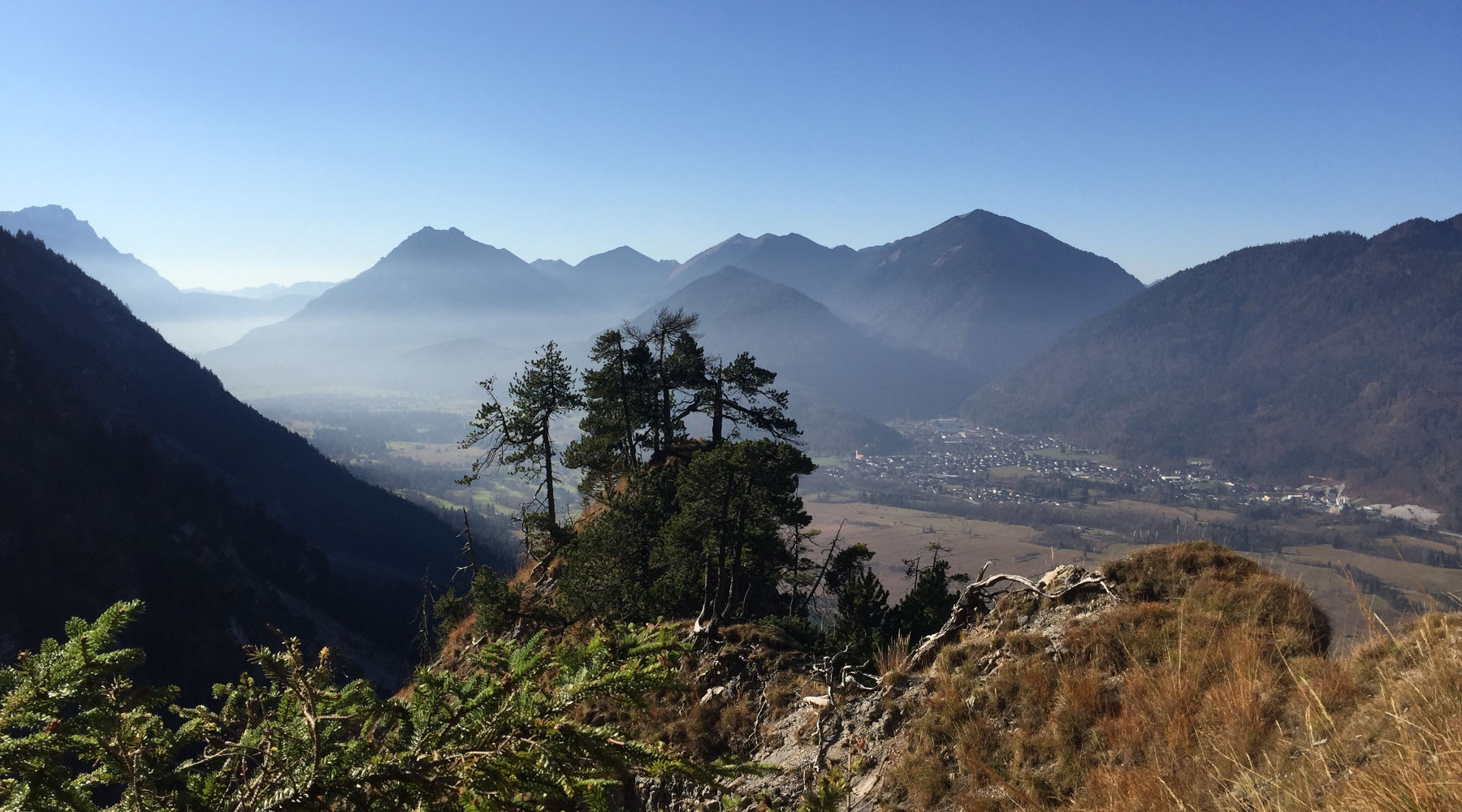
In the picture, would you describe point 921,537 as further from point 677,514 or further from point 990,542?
point 677,514

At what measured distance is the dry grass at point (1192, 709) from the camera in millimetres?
3703

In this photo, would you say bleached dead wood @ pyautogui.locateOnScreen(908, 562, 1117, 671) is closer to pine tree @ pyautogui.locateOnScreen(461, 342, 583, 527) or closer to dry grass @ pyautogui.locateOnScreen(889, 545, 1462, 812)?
dry grass @ pyautogui.locateOnScreen(889, 545, 1462, 812)

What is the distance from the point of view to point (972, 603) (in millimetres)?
8688

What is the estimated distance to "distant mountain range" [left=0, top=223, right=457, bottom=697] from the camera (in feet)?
167

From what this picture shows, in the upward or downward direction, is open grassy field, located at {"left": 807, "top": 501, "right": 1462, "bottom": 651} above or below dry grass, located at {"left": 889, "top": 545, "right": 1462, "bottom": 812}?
below

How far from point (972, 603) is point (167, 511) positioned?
81.9m

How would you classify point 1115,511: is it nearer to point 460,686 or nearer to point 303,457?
point 303,457

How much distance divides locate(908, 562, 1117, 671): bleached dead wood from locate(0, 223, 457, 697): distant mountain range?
55536mm

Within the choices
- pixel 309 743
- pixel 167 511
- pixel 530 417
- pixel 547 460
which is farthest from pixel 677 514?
pixel 167 511

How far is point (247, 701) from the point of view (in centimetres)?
346

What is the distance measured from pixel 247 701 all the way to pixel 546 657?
147 centimetres

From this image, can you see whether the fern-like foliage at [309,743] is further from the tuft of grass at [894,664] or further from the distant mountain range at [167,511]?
the distant mountain range at [167,511]

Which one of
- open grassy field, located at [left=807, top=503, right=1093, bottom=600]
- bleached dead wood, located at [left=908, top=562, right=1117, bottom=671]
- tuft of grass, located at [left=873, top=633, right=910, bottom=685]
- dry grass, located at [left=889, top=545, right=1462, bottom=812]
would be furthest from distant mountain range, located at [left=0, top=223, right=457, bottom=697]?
dry grass, located at [left=889, top=545, right=1462, bottom=812]

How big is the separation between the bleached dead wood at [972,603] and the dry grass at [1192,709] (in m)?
0.30
